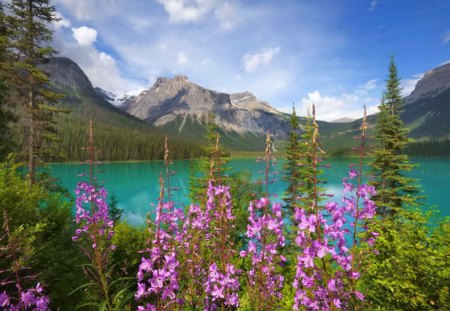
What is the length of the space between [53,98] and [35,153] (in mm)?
4415

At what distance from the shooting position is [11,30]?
18.1m

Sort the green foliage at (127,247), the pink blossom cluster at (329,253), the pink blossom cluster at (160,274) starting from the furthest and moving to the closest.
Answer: the green foliage at (127,247)
the pink blossom cluster at (160,274)
the pink blossom cluster at (329,253)

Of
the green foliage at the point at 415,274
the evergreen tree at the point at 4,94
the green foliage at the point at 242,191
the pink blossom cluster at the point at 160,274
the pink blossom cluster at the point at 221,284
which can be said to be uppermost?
the evergreen tree at the point at 4,94

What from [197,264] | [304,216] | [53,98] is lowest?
[197,264]

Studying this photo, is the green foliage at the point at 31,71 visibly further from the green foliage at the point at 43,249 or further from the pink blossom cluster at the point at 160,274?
the pink blossom cluster at the point at 160,274

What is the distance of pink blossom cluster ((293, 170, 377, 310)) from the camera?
2693 millimetres

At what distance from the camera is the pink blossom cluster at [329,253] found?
8.84 ft

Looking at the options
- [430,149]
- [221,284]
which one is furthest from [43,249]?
[430,149]

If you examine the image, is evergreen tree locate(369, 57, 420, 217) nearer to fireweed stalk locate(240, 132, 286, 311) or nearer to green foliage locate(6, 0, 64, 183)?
fireweed stalk locate(240, 132, 286, 311)

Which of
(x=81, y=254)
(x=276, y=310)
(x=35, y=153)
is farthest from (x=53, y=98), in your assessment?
(x=276, y=310)

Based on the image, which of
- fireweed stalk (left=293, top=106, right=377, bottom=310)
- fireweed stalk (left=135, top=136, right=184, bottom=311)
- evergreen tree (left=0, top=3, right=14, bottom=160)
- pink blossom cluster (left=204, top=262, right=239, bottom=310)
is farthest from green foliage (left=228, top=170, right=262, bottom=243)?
fireweed stalk (left=293, top=106, right=377, bottom=310)

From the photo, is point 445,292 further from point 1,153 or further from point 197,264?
point 1,153

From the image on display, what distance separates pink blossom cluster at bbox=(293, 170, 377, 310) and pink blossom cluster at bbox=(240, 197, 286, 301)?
1.78ft

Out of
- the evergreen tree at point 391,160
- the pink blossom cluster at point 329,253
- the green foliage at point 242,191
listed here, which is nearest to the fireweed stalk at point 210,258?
the pink blossom cluster at point 329,253
